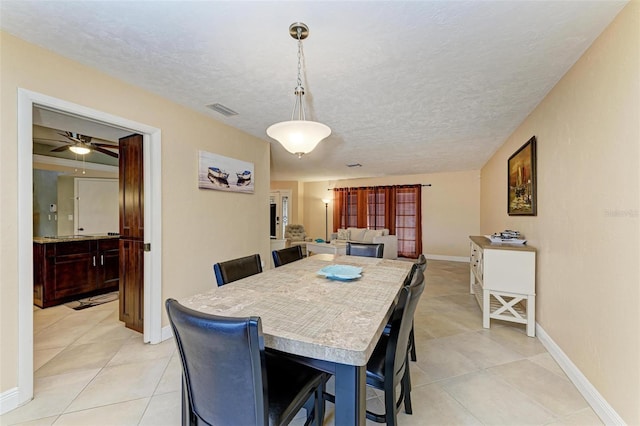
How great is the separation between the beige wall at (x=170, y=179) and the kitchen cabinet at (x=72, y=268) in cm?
203

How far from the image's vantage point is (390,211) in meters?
7.42

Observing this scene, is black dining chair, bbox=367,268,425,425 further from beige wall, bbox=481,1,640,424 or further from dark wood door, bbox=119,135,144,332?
dark wood door, bbox=119,135,144,332

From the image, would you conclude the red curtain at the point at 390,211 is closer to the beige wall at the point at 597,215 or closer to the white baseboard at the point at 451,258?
the white baseboard at the point at 451,258

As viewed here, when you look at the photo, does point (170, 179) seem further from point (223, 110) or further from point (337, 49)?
point (337, 49)

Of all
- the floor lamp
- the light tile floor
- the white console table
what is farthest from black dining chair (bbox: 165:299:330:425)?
the floor lamp

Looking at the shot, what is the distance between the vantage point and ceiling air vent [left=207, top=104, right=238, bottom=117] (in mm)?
2731

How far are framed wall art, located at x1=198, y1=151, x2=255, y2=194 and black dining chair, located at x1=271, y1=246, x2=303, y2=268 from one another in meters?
1.23

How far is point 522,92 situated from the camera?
2.40 meters

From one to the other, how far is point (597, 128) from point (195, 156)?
3.37 meters

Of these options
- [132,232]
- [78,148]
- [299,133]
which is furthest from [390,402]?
[78,148]

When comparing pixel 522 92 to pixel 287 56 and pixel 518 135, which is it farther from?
pixel 287 56

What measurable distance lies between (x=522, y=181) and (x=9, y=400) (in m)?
4.78

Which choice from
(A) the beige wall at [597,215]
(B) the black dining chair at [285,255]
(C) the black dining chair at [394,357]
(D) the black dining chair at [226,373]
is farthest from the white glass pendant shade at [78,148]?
(A) the beige wall at [597,215]

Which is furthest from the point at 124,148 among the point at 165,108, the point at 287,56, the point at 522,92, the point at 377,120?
the point at 522,92
